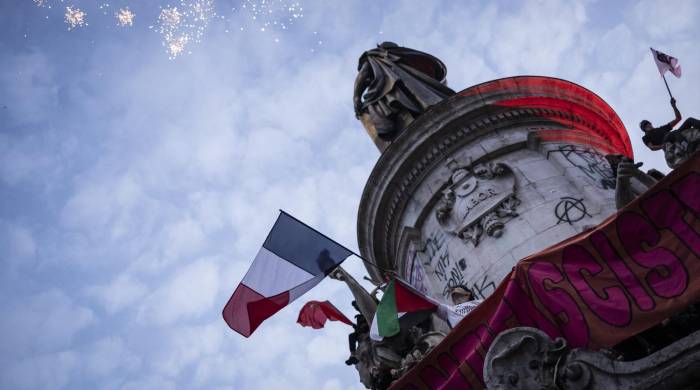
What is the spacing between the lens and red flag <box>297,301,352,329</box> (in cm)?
1277

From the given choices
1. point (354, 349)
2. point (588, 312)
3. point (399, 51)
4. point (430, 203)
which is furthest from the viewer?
point (399, 51)

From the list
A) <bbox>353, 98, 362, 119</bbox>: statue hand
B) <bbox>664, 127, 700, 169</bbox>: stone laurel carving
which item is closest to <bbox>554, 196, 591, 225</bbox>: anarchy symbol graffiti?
<bbox>664, 127, 700, 169</bbox>: stone laurel carving

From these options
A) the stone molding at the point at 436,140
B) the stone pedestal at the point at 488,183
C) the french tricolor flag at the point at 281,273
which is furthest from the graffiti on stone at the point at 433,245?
the french tricolor flag at the point at 281,273

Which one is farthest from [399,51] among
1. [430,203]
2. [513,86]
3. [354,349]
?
[354,349]

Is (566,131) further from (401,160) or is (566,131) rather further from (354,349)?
(354,349)

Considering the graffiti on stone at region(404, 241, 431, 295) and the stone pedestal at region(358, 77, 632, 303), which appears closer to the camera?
the stone pedestal at region(358, 77, 632, 303)

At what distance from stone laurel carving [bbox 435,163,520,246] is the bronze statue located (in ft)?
13.0

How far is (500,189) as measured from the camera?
36.7 ft

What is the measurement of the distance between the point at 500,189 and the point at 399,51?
9194 mm

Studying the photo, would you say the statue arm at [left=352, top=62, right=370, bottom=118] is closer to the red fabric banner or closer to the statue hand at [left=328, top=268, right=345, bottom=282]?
the statue hand at [left=328, top=268, right=345, bottom=282]

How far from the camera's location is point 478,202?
11148mm

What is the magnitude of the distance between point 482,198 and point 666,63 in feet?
18.4

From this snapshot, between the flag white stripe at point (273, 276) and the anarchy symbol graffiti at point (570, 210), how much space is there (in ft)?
15.0

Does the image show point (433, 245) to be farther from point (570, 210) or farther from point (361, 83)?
point (361, 83)
